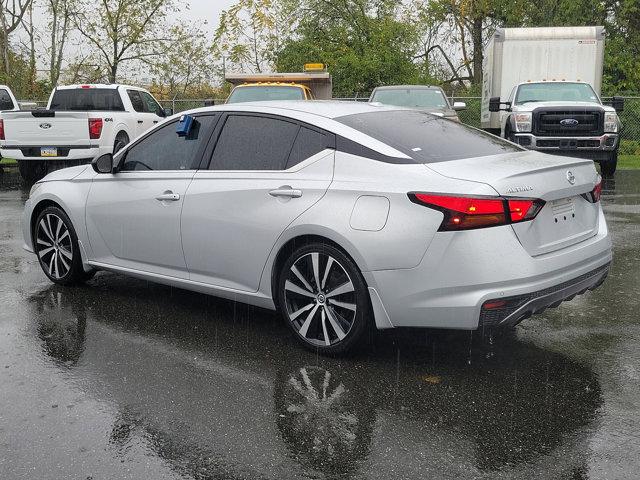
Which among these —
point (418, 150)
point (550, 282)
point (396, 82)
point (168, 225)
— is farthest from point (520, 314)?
point (396, 82)

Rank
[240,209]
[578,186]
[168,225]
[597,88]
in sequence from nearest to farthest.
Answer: [578,186] < [240,209] < [168,225] < [597,88]

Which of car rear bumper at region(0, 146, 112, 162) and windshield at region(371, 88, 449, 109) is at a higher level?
windshield at region(371, 88, 449, 109)

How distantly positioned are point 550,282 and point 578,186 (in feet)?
2.30

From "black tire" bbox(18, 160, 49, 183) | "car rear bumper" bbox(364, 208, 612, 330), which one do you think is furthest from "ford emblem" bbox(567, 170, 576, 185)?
"black tire" bbox(18, 160, 49, 183)

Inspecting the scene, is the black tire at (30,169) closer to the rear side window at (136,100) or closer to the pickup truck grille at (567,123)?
the rear side window at (136,100)

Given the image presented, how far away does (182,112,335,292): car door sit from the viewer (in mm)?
4887

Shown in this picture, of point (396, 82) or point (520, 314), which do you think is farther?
point (396, 82)

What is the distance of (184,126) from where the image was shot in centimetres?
574

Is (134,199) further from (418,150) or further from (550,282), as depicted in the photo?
(550,282)

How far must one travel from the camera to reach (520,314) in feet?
13.9

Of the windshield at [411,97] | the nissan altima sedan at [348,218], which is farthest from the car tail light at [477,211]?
the windshield at [411,97]

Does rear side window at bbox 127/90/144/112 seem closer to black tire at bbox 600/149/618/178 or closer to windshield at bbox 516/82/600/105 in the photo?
windshield at bbox 516/82/600/105

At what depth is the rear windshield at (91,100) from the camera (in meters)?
17.2

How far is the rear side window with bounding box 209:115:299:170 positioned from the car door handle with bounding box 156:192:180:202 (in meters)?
0.33
